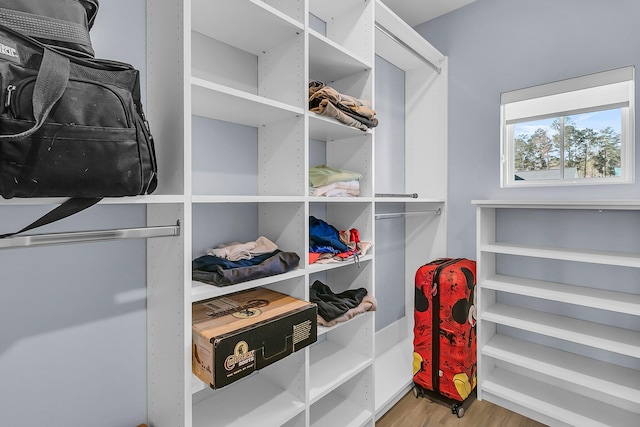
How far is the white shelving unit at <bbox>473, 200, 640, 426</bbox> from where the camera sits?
5.76ft

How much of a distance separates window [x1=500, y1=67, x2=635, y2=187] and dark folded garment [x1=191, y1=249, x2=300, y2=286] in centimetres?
187

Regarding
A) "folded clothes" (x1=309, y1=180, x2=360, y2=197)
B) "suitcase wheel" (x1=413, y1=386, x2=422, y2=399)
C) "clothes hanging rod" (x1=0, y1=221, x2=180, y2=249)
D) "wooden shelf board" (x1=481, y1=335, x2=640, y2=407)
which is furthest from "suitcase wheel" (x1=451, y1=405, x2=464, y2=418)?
"clothes hanging rod" (x1=0, y1=221, x2=180, y2=249)

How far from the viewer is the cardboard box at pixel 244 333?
1.01 meters

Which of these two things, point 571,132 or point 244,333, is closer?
point 244,333

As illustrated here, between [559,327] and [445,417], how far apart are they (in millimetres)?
861

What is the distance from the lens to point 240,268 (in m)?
1.17

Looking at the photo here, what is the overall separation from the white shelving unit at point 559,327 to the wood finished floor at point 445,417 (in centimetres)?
8

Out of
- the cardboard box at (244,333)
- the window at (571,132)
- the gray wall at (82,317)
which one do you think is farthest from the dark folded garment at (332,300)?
the window at (571,132)

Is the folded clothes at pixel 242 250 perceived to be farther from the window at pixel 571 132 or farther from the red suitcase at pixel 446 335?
the window at pixel 571 132

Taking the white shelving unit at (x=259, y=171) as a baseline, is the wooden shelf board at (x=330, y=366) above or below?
below

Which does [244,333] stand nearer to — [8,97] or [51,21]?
[8,97]

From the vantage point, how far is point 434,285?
6.79 feet

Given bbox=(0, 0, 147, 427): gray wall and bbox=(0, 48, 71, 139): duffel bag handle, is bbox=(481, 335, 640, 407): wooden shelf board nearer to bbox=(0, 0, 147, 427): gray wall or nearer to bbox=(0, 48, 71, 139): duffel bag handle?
bbox=(0, 0, 147, 427): gray wall

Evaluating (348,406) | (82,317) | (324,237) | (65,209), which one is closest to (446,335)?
(348,406)
